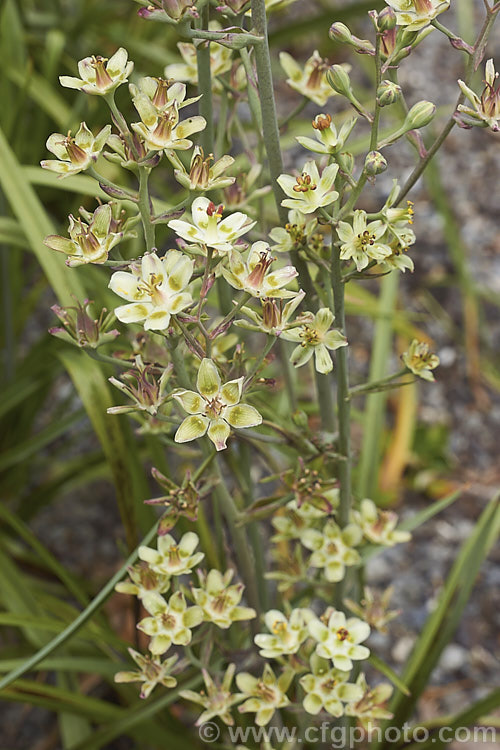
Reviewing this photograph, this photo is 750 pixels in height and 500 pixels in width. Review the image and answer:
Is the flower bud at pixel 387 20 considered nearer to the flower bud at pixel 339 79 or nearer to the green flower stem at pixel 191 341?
the flower bud at pixel 339 79

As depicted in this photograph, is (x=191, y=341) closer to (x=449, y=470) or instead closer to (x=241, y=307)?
(x=241, y=307)

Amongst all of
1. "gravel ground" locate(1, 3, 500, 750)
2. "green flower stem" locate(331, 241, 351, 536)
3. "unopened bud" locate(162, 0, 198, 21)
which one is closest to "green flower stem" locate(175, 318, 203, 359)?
"green flower stem" locate(331, 241, 351, 536)

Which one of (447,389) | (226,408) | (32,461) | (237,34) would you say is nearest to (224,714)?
(226,408)

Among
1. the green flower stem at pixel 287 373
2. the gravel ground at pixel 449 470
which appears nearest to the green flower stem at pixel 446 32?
the green flower stem at pixel 287 373

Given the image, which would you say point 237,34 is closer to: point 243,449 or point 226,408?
point 226,408

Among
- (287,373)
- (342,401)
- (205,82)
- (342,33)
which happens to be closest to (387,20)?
(342,33)
